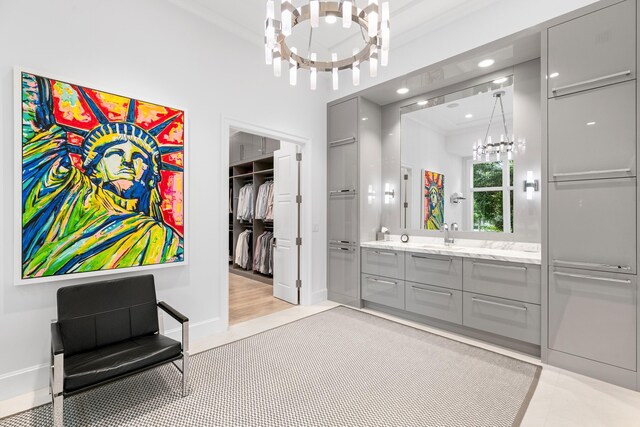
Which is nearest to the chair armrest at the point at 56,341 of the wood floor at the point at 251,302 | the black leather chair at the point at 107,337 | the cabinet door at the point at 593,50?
the black leather chair at the point at 107,337

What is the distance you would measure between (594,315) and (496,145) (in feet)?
6.08

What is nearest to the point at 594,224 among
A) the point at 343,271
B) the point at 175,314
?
the point at 343,271

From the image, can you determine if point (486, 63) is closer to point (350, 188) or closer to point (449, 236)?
point (449, 236)

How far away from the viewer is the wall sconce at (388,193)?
4.34 m

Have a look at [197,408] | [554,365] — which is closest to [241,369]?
[197,408]

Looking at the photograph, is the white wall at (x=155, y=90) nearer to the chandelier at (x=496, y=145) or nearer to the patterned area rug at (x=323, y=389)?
the patterned area rug at (x=323, y=389)

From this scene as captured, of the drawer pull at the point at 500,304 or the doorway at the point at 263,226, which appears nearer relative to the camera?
the drawer pull at the point at 500,304

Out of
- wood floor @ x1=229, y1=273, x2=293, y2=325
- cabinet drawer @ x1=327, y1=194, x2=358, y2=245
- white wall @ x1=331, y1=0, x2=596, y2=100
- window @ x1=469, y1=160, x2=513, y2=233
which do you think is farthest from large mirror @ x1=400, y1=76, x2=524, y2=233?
wood floor @ x1=229, y1=273, x2=293, y2=325

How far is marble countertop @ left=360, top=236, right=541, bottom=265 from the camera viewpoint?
2877mm

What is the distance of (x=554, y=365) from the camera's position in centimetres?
260

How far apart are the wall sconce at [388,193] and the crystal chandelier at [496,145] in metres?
1.13

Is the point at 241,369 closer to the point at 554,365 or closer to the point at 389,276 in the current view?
the point at 389,276

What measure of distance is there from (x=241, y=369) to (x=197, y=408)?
20.7 inches

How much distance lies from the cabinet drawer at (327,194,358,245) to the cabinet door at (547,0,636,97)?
7.76 ft
